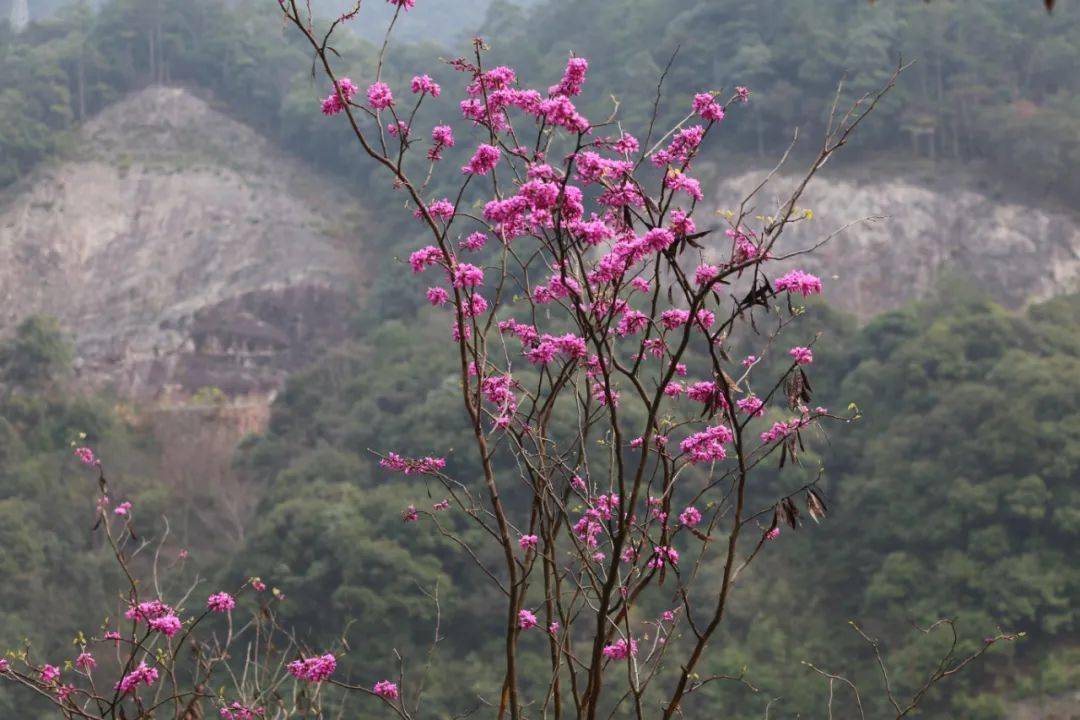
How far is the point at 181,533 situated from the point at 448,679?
366 inches

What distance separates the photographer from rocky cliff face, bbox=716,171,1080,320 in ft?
87.6

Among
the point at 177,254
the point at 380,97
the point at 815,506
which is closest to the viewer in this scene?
the point at 815,506

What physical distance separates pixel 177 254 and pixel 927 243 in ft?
68.5

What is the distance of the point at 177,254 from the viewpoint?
3519 cm

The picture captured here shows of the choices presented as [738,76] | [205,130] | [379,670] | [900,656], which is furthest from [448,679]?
[205,130]

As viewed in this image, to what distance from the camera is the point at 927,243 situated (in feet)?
91.8

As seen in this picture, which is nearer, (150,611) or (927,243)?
(150,611)

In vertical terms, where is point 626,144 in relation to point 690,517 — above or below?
above

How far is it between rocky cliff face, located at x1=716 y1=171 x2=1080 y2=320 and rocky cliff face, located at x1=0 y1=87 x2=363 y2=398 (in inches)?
519

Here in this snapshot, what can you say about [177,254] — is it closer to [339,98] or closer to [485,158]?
[339,98]

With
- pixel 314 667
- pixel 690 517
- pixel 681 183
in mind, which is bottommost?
pixel 314 667

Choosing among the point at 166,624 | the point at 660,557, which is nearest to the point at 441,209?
the point at 660,557

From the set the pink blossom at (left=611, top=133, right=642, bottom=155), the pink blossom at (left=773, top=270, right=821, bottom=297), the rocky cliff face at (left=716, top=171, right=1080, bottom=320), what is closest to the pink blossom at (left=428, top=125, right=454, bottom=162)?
the pink blossom at (left=611, top=133, right=642, bottom=155)

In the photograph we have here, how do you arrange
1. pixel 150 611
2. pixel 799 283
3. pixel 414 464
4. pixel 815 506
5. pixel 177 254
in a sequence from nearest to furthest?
pixel 815 506
pixel 799 283
pixel 414 464
pixel 150 611
pixel 177 254
